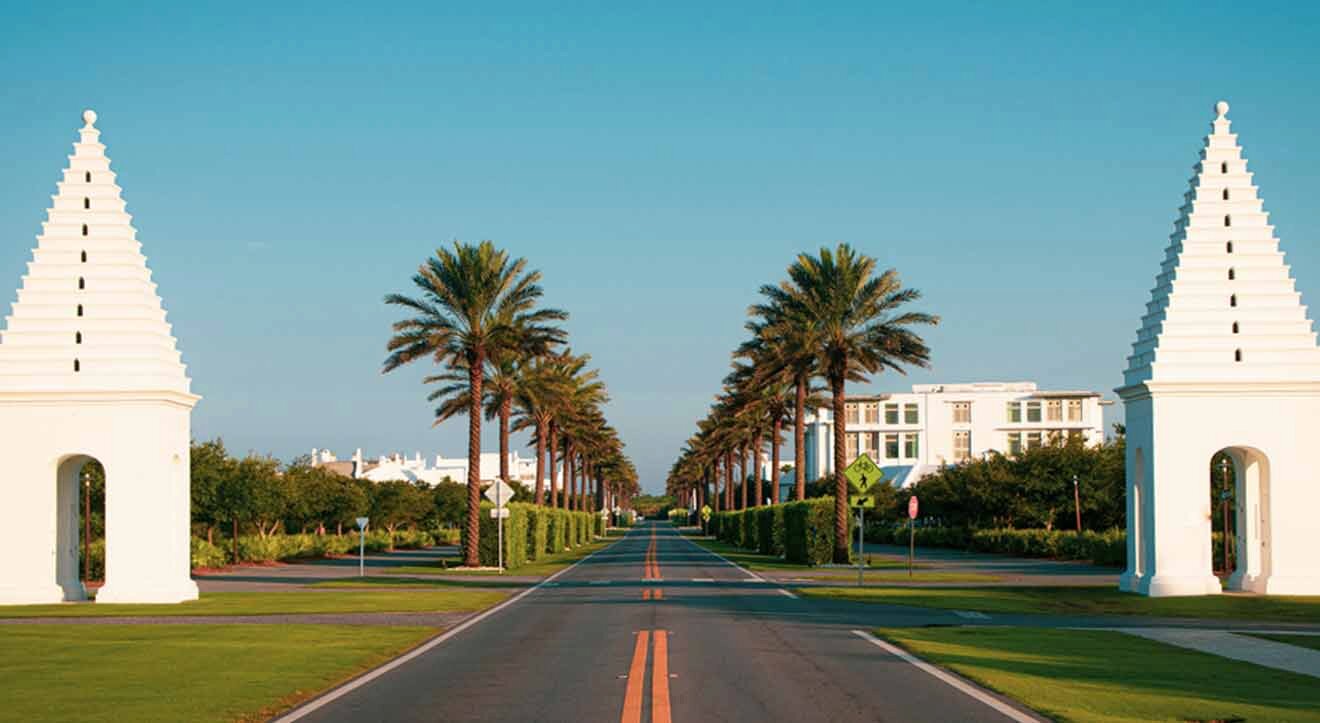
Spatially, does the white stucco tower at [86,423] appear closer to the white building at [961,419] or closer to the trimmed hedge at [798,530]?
the trimmed hedge at [798,530]

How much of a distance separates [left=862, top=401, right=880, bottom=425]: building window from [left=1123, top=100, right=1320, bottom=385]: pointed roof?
407 feet

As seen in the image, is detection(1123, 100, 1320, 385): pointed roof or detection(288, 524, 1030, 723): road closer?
detection(288, 524, 1030, 723): road

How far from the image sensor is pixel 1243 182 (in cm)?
3250

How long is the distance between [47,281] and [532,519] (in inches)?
1290

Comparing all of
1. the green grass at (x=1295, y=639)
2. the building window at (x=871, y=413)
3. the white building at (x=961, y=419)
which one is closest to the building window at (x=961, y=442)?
the white building at (x=961, y=419)

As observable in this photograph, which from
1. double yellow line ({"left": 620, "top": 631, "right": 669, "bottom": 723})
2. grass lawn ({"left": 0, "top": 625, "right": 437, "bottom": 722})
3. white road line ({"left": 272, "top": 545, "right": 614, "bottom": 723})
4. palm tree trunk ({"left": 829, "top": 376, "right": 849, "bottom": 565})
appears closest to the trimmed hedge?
palm tree trunk ({"left": 829, "top": 376, "right": 849, "bottom": 565})

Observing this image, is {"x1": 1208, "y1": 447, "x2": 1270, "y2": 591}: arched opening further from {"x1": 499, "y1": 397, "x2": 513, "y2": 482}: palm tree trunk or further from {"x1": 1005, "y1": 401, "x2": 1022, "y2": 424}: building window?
{"x1": 1005, "y1": 401, "x2": 1022, "y2": 424}: building window

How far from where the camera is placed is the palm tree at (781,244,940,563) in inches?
2032

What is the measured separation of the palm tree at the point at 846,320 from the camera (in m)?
51.6

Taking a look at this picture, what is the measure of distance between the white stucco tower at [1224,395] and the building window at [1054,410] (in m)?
126

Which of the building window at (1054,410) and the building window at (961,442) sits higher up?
the building window at (1054,410)

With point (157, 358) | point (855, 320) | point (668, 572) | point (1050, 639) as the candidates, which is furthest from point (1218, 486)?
point (157, 358)

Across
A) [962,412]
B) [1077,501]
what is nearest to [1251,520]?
[1077,501]

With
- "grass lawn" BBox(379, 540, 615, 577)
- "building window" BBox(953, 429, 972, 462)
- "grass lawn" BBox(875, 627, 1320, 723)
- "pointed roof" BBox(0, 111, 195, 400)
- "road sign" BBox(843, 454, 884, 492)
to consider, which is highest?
"pointed roof" BBox(0, 111, 195, 400)
